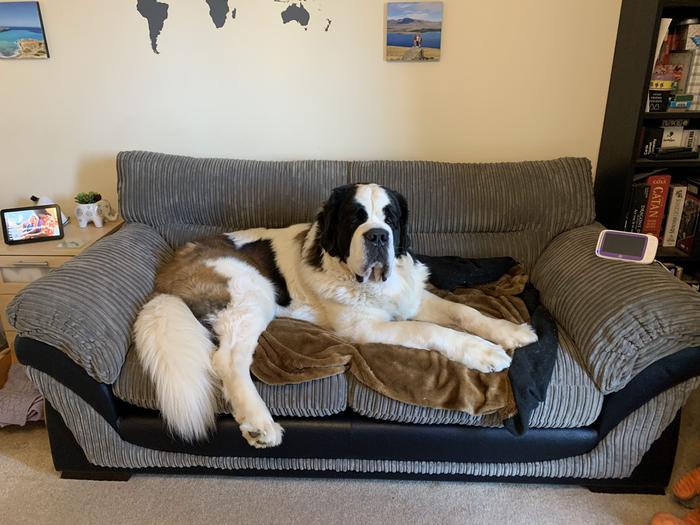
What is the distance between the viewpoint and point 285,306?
6.98 feet

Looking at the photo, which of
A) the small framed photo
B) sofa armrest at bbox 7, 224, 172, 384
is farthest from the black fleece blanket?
the small framed photo

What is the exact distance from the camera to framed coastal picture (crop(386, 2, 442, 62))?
97.3 inches

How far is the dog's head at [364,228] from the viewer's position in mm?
1804

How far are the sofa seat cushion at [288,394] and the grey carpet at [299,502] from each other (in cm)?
35

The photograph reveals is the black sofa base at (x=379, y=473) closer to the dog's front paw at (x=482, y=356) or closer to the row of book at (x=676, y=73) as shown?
the dog's front paw at (x=482, y=356)

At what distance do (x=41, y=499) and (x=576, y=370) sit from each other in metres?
1.87

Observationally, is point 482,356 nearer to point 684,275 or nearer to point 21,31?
point 684,275

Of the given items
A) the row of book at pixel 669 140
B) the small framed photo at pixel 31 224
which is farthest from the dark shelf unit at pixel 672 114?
Answer: the small framed photo at pixel 31 224

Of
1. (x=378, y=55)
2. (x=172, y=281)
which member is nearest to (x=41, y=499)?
(x=172, y=281)

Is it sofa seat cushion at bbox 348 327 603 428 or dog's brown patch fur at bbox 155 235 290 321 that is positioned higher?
dog's brown patch fur at bbox 155 235 290 321

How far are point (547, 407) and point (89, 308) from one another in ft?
4.95

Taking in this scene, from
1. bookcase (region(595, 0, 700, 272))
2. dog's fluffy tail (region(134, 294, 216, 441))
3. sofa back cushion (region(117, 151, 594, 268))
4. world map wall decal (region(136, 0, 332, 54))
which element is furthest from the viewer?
world map wall decal (region(136, 0, 332, 54))

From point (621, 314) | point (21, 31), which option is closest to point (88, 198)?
point (21, 31)

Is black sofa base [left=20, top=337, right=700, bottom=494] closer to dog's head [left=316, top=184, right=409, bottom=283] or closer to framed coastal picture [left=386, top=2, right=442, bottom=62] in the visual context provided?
dog's head [left=316, top=184, right=409, bottom=283]
